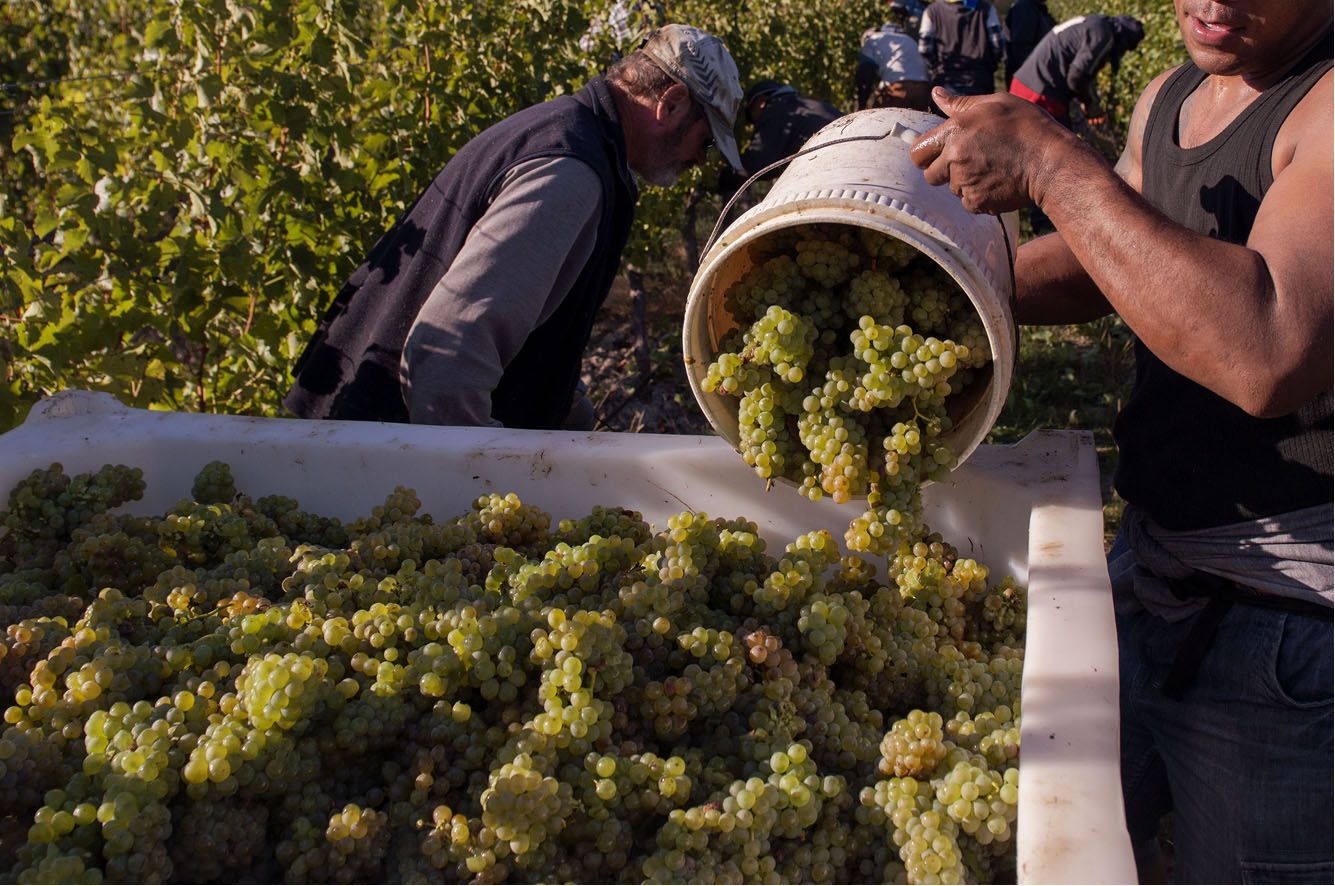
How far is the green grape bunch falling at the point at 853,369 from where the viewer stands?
1.82 metres

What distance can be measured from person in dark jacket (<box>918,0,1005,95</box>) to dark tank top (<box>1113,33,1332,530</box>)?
7961mm

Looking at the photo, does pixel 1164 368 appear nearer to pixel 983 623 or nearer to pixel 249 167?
pixel 983 623

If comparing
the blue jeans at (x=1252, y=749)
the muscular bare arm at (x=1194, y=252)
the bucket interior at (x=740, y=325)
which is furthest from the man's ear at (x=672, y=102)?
the blue jeans at (x=1252, y=749)

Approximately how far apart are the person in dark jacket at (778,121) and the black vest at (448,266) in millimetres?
2699

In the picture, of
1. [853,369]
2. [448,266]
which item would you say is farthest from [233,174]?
[853,369]

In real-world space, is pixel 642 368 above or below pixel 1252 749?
below

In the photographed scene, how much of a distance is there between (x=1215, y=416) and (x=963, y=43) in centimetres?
851

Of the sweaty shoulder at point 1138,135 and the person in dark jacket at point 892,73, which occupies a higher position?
the sweaty shoulder at point 1138,135

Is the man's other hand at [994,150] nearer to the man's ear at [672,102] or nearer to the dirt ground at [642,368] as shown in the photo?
the man's ear at [672,102]

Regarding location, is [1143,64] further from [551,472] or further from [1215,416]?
[551,472]

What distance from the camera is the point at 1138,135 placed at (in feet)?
7.71

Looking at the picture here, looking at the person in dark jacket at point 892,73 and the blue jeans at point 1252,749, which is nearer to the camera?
the blue jeans at point 1252,749

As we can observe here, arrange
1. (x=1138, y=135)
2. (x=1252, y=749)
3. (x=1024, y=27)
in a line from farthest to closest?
(x=1024, y=27) < (x=1138, y=135) < (x=1252, y=749)

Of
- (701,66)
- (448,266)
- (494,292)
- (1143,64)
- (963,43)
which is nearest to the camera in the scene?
(494,292)
